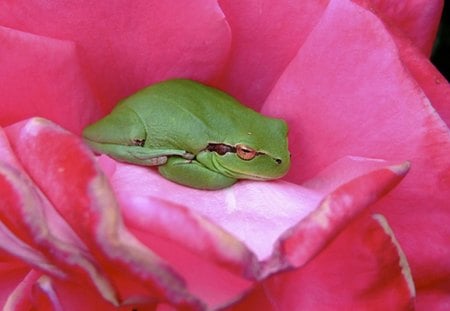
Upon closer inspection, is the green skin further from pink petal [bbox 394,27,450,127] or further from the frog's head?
pink petal [bbox 394,27,450,127]

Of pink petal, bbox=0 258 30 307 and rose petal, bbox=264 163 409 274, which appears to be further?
pink petal, bbox=0 258 30 307

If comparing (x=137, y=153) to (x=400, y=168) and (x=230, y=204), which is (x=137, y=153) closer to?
(x=230, y=204)

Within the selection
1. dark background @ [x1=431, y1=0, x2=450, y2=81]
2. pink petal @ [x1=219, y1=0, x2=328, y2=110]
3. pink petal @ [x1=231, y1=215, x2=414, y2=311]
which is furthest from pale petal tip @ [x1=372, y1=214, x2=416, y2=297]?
dark background @ [x1=431, y1=0, x2=450, y2=81]

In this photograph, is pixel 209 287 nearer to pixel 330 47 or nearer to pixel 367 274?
pixel 367 274

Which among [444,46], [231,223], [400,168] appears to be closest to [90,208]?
[231,223]

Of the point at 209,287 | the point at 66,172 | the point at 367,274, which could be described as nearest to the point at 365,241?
the point at 367,274

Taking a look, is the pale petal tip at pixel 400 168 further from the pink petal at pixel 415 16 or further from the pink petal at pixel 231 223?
the pink petal at pixel 415 16

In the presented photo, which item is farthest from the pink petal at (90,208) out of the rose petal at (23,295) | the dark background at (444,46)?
the dark background at (444,46)
